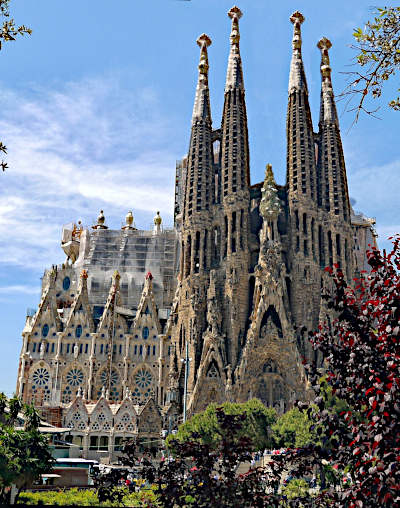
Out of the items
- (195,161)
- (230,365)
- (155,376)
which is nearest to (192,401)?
(230,365)

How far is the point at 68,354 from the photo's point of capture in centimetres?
5897

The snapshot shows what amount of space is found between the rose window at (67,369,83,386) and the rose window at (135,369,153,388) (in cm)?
582

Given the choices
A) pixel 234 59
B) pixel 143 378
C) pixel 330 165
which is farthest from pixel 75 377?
pixel 234 59

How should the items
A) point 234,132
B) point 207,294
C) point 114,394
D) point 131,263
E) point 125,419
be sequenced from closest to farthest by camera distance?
point 125,419
point 207,294
point 114,394
point 234,132
point 131,263

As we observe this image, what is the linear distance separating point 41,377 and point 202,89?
120 feet

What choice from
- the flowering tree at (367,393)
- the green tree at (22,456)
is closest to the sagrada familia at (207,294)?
the green tree at (22,456)

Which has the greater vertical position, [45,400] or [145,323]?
[145,323]

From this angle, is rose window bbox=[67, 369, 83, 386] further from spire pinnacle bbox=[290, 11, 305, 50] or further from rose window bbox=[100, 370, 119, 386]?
spire pinnacle bbox=[290, 11, 305, 50]

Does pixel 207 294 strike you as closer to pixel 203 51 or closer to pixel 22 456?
pixel 203 51

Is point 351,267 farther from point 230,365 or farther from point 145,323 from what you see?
point 145,323

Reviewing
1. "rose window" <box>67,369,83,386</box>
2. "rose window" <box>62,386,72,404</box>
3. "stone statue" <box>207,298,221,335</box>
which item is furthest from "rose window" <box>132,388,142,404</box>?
"stone statue" <box>207,298,221,335</box>

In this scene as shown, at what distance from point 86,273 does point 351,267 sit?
28659 mm

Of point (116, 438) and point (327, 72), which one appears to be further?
point (327, 72)

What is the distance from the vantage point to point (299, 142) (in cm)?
6062
